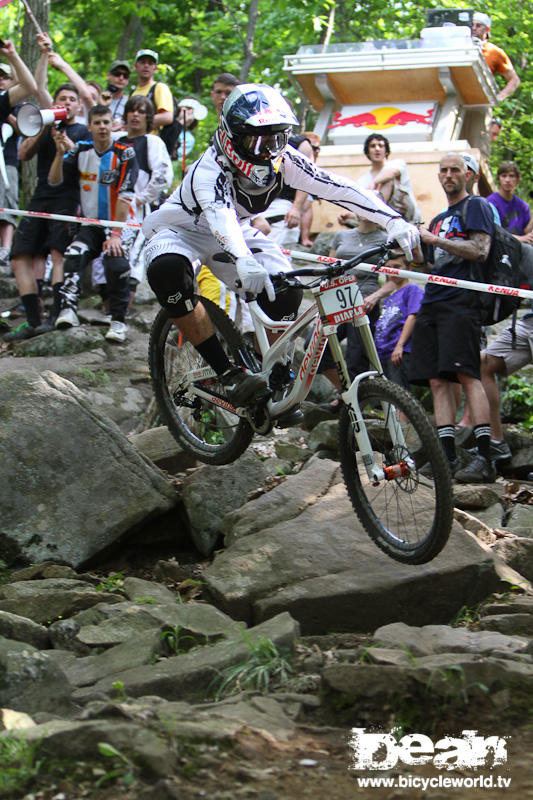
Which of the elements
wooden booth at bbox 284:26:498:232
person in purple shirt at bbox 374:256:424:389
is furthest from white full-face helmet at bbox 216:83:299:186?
wooden booth at bbox 284:26:498:232

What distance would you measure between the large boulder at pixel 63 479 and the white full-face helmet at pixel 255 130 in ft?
5.85

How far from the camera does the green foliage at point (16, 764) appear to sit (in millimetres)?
2861

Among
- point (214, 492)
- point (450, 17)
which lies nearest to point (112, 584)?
point (214, 492)

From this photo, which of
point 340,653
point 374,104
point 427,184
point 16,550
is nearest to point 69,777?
point 340,653

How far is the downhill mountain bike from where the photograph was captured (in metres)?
4.46

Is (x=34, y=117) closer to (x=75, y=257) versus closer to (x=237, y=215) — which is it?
(x=75, y=257)

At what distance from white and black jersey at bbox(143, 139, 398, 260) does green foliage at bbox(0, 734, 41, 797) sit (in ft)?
8.72

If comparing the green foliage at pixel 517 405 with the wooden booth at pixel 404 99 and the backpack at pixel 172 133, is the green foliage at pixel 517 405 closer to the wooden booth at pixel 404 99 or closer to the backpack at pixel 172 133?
the wooden booth at pixel 404 99

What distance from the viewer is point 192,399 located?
5965mm

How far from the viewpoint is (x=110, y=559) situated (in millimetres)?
5852

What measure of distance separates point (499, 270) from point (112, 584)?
3.38 metres

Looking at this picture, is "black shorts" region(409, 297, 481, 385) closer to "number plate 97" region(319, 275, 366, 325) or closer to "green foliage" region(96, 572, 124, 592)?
"number plate 97" region(319, 275, 366, 325)

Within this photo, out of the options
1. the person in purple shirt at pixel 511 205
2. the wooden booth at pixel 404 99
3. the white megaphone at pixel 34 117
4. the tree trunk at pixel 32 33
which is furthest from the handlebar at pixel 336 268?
the tree trunk at pixel 32 33

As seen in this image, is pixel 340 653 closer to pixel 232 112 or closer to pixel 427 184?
pixel 232 112
